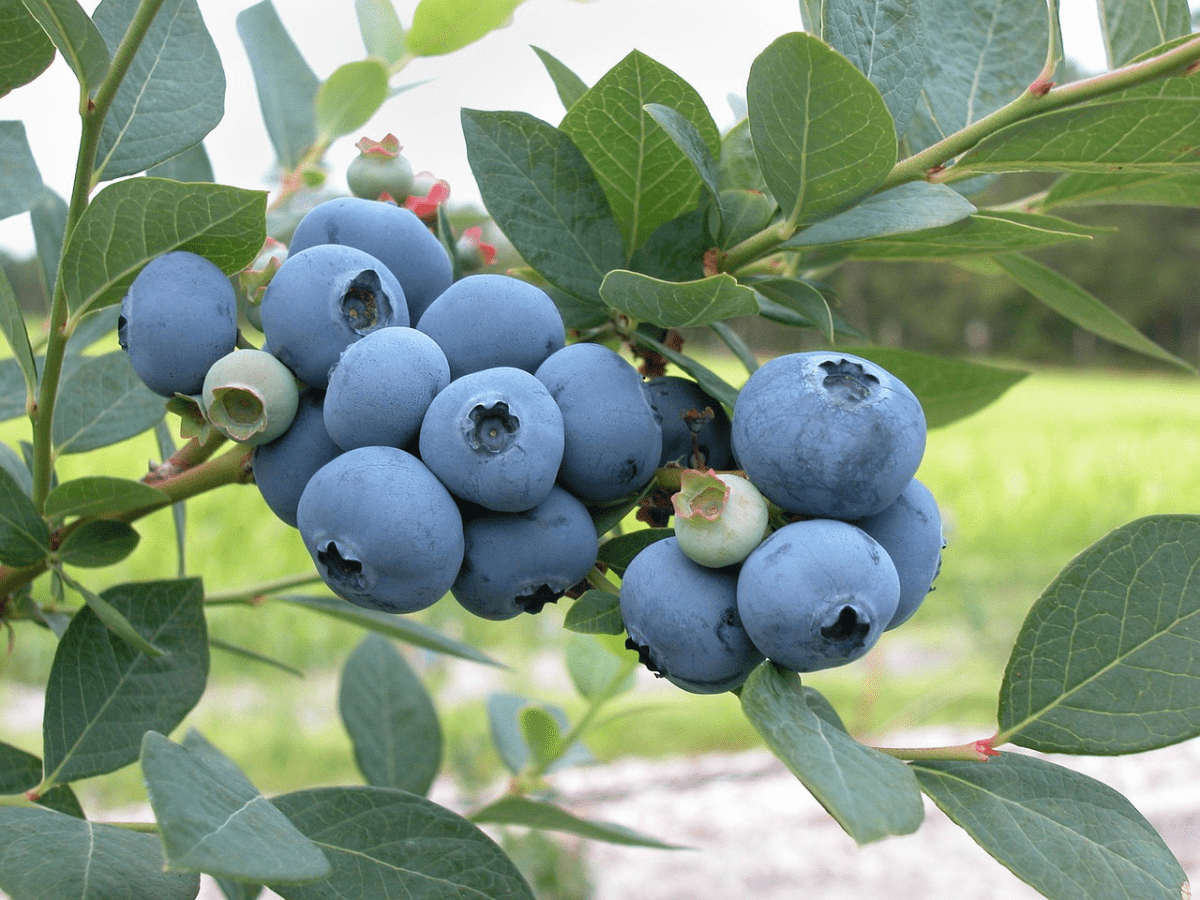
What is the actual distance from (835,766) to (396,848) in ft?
0.90

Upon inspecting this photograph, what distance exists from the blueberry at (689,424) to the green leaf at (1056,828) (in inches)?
7.2

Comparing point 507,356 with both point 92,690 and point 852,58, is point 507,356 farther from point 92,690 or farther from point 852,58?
point 92,690

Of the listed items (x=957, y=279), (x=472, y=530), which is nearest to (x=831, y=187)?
(x=472, y=530)

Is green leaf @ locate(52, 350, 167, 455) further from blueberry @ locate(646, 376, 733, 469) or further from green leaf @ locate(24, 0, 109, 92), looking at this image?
blueberry @ locate(646, 376, 733, 469)

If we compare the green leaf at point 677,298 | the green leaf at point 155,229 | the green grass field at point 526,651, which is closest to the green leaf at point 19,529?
the green leaf at point 155,229

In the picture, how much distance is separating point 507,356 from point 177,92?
0.27 m

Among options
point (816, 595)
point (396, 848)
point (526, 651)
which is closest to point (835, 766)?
point (816, 595)

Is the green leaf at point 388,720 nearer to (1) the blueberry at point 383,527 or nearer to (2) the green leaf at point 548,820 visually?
(2) the green leaf at point 548,820

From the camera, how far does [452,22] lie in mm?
931

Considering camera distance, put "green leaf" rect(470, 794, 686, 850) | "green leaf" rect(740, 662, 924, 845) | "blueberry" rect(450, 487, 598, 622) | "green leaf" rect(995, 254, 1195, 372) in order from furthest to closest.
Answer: "green leaf" rect(470, 794, 686, 850) < "green leaf" rect(995, 254, 1195, 372) < "blueberry" rect(450, 487, 598, 622) < "green leaf" rect(740, 662, 924, 845)

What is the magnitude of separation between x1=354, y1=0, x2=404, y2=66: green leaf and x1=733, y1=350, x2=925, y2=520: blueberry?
0.71 m

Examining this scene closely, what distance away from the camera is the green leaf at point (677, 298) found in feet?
1.43

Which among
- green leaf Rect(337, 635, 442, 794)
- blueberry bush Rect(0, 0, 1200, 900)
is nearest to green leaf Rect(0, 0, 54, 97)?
blueberry bush Rect(0, 0, 1200, 900)

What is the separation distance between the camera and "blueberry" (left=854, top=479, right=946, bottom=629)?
0.46 metres
